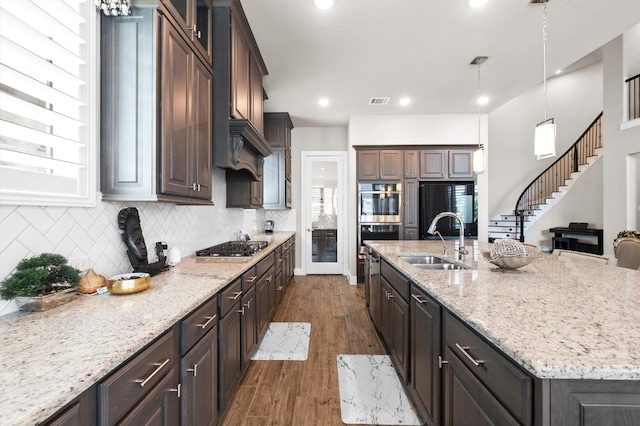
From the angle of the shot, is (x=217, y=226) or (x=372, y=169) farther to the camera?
(x=372, y=169)

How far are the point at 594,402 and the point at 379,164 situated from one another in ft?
14.9

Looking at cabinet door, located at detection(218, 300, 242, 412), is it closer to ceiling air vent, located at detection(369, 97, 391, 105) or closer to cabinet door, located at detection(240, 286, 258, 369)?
cabinet door, located at detection(240, 286, 258, 369)

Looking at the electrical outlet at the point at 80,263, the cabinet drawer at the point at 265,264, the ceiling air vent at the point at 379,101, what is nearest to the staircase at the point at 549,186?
the ceiling air vent at the point at 379,101

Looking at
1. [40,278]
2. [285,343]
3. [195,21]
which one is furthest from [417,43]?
[40,278]

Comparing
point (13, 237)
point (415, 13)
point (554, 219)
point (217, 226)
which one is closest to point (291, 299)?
point (217, 226)

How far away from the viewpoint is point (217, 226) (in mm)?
3107

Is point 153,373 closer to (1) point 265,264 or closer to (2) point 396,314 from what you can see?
(2) point 396,314

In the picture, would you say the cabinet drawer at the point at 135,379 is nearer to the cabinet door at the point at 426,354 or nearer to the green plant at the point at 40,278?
the green plant at the point at 40,278

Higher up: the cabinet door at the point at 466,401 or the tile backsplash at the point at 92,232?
the tile backsplash at the point at 92,232

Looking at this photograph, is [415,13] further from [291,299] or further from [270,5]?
[291,299]

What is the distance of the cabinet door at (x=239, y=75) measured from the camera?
2270 mm

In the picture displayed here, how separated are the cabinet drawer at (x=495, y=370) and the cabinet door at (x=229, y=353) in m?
1.21

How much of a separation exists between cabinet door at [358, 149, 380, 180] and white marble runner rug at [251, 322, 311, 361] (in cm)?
281

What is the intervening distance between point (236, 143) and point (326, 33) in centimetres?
146
